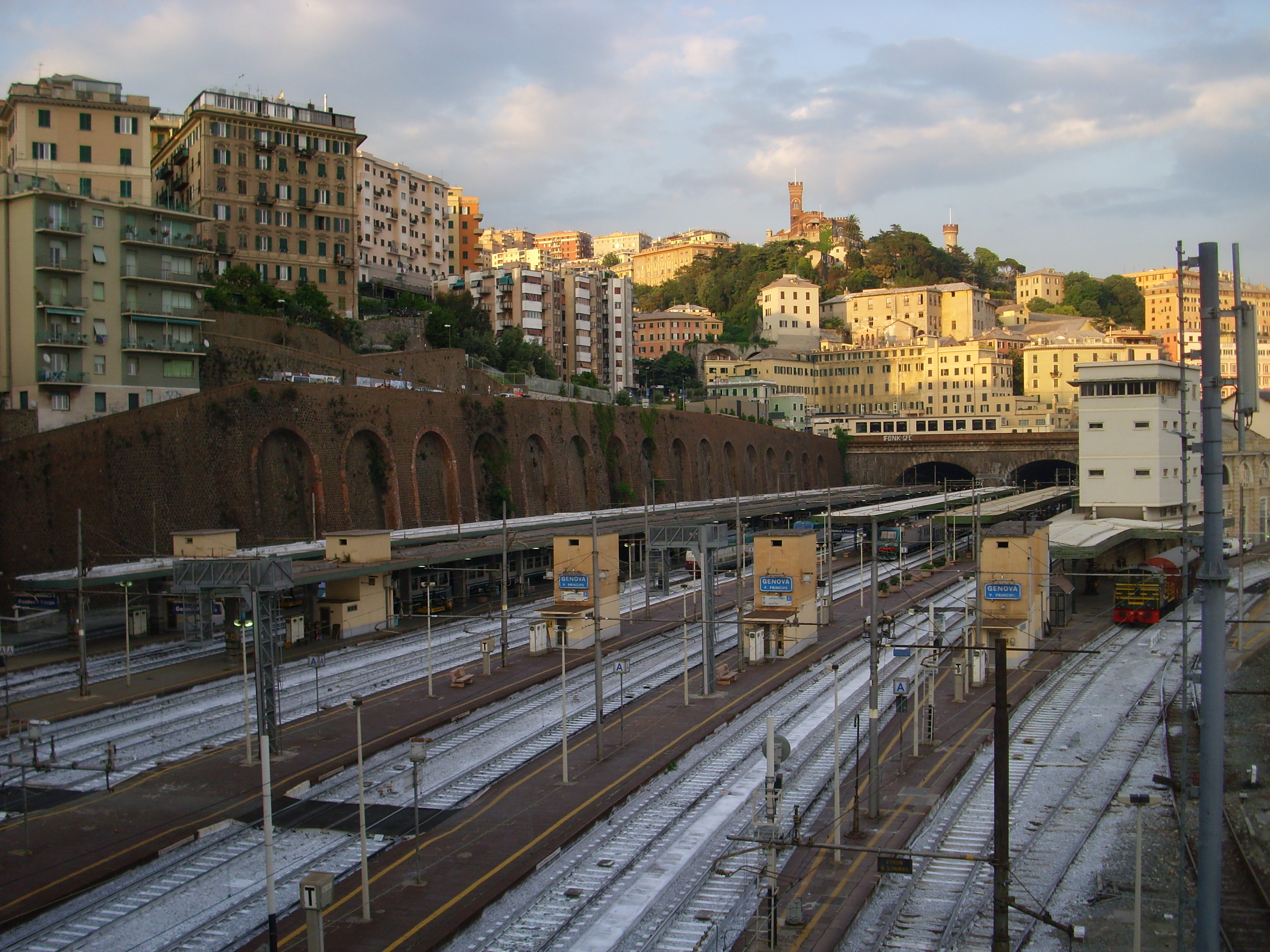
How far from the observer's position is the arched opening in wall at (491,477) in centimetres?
6078

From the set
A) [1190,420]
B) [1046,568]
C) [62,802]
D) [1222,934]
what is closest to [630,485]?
[1190,420]

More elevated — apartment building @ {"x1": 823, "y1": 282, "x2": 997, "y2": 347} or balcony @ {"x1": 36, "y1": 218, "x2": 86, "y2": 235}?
apartment building @ {"x1": 823, "y1": 282, "x2": 997, "y2": 347}

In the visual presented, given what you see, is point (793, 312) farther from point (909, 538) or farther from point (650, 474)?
point (909, 538)

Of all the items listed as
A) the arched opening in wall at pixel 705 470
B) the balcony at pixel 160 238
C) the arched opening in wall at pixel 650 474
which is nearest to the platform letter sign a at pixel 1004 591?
the balcony at pixel 160 238

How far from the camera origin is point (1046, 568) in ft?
124

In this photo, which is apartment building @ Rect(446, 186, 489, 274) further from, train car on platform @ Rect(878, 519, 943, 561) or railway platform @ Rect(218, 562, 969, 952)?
railway platform @ Rect(218, 562, 969, 952)

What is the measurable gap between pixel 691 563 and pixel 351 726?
36576mm

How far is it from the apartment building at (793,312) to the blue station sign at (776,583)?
108999mm

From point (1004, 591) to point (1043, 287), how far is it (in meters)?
166

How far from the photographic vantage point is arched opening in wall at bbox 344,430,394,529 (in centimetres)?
5128

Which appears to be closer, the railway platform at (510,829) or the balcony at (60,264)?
the railway platform at (510,829)

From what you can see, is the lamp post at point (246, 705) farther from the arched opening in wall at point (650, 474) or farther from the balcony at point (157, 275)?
the arched opening in wall at point (650, 474)

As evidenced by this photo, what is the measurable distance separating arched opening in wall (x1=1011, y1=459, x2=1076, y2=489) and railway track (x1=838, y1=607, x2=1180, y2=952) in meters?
69.2

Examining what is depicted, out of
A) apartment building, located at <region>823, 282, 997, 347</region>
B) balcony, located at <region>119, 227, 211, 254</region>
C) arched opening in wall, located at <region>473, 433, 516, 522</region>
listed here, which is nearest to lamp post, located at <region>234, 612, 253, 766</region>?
balcony, located at <region>119, 227, 211, 254</region>
